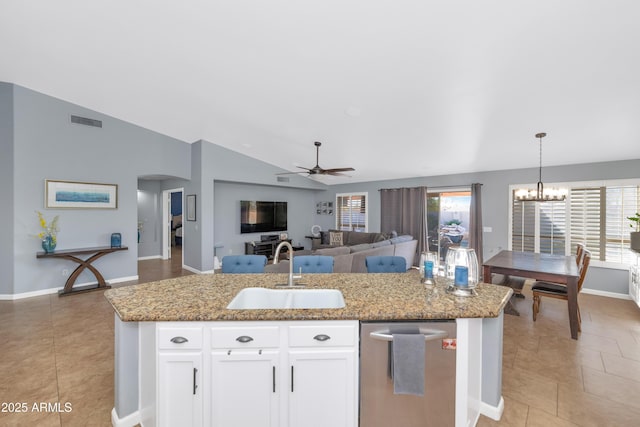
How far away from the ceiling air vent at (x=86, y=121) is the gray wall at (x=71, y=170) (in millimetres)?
64

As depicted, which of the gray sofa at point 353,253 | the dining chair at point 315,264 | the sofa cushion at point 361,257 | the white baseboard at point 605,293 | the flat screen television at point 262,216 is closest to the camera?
the dining chair at point 315,264

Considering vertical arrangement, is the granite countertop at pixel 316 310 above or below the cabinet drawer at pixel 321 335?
above

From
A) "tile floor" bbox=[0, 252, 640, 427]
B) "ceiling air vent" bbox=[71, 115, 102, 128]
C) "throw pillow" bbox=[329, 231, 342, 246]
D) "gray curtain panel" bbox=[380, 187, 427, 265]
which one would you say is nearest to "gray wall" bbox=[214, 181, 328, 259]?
"throw pillow" bbox=[329, 231, 342, 246]

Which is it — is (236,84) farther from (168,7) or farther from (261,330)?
(261,330)

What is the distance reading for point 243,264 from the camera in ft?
9.86

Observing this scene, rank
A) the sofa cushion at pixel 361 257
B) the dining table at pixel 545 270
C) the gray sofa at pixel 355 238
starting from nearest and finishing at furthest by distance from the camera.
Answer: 1. the dining table at pixel 545 270
2. the sofa cushion at pixel 361 257
3. the gray sofa at pixel 355 238

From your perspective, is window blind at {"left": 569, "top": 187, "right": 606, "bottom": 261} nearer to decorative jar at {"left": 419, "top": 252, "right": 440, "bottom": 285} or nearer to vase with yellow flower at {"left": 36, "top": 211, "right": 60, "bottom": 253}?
decorative jar at {"left": 419, "top": 252, "right": 440, "bottom": 285}

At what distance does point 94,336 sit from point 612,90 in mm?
6057

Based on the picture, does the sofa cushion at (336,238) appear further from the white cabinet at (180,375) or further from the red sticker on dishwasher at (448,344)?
the white cabinet at (180,375)

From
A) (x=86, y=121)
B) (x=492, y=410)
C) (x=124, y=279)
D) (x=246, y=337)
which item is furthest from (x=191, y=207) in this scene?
(x=492, y=410)

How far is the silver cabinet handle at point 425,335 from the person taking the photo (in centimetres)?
147

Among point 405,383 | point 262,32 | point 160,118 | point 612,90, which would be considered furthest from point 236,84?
point 612,90

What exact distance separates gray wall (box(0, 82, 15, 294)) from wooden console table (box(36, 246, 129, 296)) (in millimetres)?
415

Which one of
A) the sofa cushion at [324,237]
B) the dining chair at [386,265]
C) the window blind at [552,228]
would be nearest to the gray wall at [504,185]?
the window blind at [552,228]
